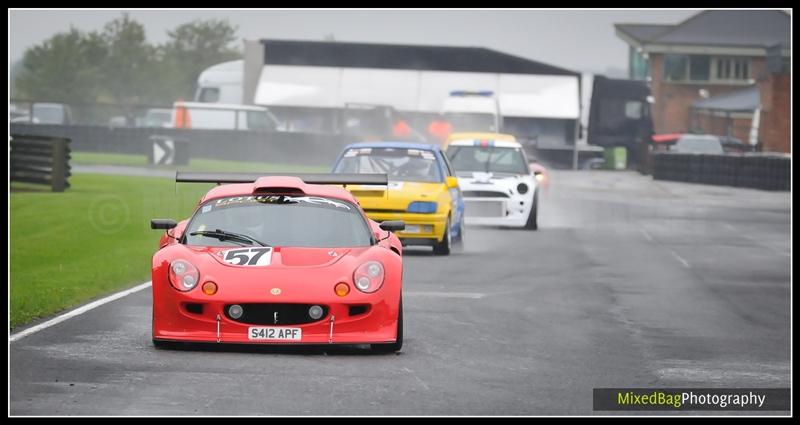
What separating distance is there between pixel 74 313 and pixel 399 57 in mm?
40859

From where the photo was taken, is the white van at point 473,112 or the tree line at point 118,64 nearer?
the white van at point 473,112

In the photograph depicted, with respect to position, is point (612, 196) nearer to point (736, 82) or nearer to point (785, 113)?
point (785, 113)

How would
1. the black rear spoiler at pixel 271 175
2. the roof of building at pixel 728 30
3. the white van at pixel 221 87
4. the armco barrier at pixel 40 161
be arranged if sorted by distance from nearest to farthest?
the black rear spoiler at pixel 271 175, the armco barrier at pixel 40 161, the white van at pixel 221 87, the roof of building at pixel 728 30

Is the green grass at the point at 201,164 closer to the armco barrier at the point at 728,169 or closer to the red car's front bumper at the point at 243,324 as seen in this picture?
the armco barrier at the point at 728,169

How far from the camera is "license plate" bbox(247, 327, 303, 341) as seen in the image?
11184 mm

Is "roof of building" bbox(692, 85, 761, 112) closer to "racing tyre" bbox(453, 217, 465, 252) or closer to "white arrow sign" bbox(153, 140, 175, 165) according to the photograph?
"white arrow sign" bbox(153, 140, 175, 165)

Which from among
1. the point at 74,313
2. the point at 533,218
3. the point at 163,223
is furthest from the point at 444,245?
the point at 163,223

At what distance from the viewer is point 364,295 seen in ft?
37.3

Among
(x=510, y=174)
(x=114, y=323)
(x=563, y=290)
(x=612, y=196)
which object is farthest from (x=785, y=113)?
A: (x=114, y=323)

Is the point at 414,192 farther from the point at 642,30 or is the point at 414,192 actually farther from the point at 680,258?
the point at 642,30

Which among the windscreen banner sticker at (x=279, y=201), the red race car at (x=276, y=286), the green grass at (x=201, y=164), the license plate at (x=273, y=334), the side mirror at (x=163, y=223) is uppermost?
the windscreen banner sticker at (x=279, y=201)

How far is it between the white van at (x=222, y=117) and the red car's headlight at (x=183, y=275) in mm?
41821

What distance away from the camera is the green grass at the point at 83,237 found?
53.0 feet

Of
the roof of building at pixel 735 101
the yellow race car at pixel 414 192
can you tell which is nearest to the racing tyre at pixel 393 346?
the yellow race car at pixel 414 192
